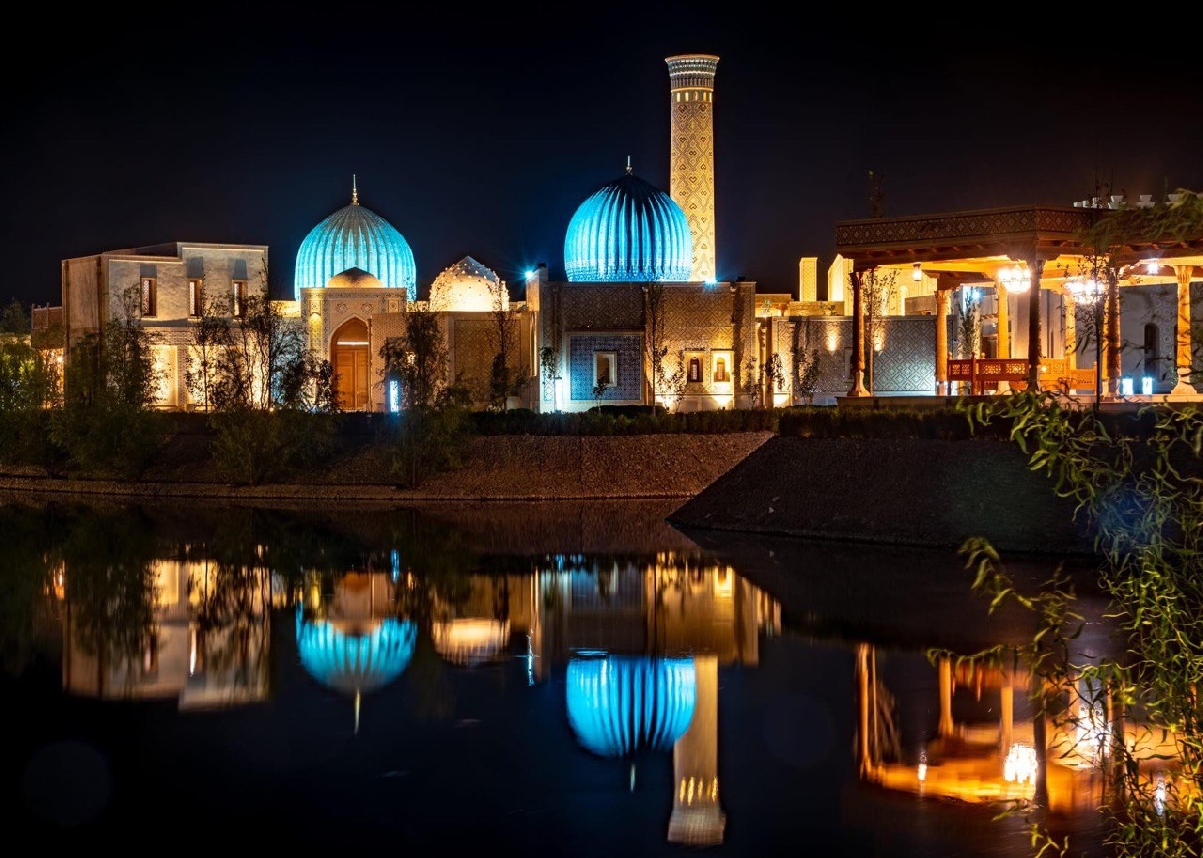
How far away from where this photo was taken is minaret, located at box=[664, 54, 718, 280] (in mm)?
38375

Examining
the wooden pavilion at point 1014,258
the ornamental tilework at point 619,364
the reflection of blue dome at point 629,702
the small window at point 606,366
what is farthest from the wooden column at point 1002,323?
the reflection of blue dome at point 629,702

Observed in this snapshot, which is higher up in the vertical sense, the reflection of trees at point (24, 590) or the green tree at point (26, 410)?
the green tree at point (26, 410)

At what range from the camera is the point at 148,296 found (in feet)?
129

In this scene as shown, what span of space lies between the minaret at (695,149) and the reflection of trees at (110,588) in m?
20.0

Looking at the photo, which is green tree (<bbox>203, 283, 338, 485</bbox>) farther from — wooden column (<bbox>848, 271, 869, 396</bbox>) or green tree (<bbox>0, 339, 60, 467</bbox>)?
wooden column (<bbox>848, 271, 869, 396</bbox>)

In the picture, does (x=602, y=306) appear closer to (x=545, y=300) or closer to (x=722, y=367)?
(x=545, y=300)

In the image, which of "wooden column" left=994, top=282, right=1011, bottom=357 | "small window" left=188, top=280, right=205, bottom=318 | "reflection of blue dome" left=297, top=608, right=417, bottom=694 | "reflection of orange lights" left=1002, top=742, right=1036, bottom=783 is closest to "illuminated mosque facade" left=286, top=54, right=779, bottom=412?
"small window" left=188, top=280, right=205, bottom=318

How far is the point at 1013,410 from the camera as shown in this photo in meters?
4.55

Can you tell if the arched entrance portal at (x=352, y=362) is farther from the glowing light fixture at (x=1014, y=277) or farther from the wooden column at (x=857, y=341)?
the glowing light fixture at (x=1014, y=277)

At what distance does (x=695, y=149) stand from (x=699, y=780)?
32.2 meters

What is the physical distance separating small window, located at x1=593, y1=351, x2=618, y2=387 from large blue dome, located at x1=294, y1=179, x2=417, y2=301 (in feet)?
23.2

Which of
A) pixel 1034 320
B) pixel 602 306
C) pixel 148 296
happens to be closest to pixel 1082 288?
pixel 1034 320

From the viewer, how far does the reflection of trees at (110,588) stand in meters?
12.0

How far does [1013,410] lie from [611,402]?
3100 centimetres
